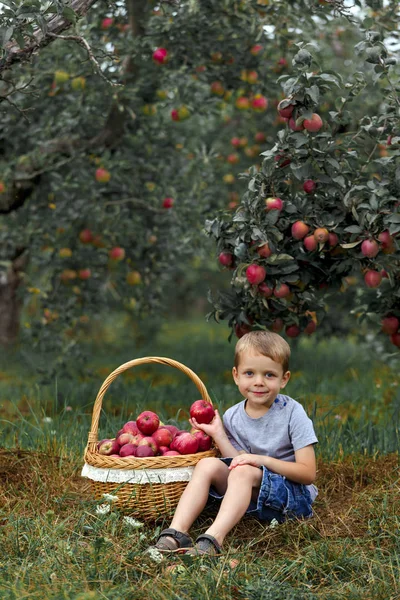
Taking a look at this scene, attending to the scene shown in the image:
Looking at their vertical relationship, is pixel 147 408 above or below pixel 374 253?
below

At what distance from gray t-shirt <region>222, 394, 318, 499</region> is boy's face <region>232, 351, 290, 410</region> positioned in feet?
0.27

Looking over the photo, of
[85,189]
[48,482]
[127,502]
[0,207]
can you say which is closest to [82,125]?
[85,189]

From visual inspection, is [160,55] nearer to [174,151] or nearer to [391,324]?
[174,151]

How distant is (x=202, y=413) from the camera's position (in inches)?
128

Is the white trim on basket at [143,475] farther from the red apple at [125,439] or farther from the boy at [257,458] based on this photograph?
the red apple at [125,439]

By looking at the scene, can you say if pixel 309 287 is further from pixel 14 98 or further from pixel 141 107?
pixel 14 98

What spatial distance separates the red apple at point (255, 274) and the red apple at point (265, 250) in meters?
0.06

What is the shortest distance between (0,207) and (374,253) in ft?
9.62

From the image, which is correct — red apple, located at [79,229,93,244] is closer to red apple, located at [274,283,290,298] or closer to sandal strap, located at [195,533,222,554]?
red apple, located at [274,283,290,298]

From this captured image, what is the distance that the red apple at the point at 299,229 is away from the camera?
140 inches

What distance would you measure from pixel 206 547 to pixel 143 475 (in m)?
0.43

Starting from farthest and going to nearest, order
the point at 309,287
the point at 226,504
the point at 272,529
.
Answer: the point at 309,287 → the point at 272,529 → the point at 226,504

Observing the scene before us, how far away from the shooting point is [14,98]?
5.48 metres

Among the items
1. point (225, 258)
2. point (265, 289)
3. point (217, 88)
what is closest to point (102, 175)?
point (217, 88)
